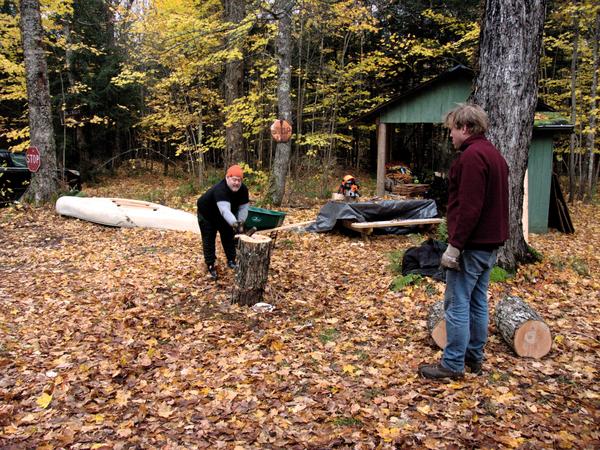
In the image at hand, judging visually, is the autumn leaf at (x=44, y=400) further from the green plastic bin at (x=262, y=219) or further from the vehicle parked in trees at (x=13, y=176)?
the vehicle parked in trees at (x=13, y=176)

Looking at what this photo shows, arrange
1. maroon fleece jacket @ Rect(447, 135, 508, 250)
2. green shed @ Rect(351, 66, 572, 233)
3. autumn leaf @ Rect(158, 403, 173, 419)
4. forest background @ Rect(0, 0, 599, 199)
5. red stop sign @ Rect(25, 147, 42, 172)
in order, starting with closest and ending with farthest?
maroon fleece jacket @ Rect(447, 135, 508, 250) < autumn leaf @ Rect(158, 403, 173, 419) < green shed @ Rect(351, 66, 572, 233) < red stop sign @ Rect(25, 147, 42, 172) < forest background @ Rect(0, 0, 599, 199)

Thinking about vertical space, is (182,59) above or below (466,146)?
above

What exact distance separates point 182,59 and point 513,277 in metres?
11.6

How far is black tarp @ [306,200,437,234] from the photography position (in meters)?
8.93

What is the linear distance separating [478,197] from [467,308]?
859 mm

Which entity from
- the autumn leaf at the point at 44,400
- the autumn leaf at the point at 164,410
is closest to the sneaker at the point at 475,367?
the autumn leaf at the point at 164,410

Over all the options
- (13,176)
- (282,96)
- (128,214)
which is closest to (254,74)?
(282,96)

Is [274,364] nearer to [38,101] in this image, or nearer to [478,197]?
[478,197]

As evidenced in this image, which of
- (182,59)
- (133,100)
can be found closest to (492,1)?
(182,59)

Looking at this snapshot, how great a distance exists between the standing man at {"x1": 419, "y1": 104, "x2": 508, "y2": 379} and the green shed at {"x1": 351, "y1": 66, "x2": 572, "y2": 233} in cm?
628

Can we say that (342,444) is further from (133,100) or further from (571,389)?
(133,100)

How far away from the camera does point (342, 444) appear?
2936 mm

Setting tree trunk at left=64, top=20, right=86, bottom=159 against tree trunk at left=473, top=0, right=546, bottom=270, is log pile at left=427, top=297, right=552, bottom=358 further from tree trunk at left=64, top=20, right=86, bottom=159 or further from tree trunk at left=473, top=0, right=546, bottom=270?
tree trunk at left=64, top=20, right=86, bottom=159

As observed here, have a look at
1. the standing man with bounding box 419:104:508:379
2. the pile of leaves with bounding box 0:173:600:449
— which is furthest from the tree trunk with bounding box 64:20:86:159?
the standing man with bounding box 419:104:508:379
